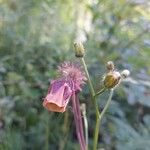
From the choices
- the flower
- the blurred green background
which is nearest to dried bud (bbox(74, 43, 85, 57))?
the flower

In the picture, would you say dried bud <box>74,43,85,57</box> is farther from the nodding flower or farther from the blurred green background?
the blurred green background

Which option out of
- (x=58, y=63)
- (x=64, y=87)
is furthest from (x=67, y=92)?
(x=58, y=63)

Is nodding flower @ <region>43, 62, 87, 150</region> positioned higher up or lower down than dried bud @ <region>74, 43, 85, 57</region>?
lower down

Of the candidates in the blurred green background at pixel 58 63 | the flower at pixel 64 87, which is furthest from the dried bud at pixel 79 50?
the blurred green background at pixel 58 63

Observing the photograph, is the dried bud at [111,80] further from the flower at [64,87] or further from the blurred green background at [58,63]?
the blurred green background at [58,63]

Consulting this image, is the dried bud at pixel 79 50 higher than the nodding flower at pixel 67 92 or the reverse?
higher

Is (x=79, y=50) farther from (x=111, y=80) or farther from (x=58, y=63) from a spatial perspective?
(x=58, y=63)
